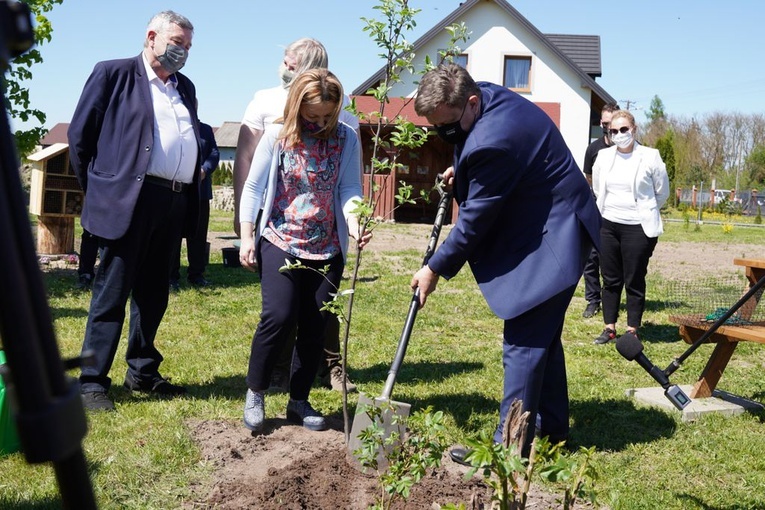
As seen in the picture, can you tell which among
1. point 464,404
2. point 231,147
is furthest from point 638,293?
point 231,147

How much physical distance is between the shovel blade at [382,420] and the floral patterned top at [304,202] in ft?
2.82

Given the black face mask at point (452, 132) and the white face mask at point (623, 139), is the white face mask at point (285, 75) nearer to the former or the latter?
the black face mask at point (452, 132)

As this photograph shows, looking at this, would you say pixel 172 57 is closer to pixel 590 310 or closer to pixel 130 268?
pixel 130 268

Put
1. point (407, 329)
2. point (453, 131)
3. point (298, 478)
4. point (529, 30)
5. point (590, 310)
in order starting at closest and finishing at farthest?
point (298, 478) → point (453, 131) → point (407, 329) → point (590, 310) → point (529, 30)

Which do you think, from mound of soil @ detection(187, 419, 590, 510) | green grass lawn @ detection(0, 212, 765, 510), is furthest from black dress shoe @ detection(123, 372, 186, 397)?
mound of soil @ detection(187, 419, 590, 510)

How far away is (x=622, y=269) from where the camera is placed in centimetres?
716

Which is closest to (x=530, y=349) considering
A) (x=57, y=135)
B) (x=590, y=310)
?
(x=590, y=310)

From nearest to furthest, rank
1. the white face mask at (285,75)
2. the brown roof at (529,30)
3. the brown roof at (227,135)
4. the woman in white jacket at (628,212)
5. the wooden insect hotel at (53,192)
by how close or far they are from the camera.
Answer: the white face mask at (285,75)
the woman in white jacket at (628,212)
the wooden insect hotel at (53,192)
the brown roof at (529,30)
the brown roof at (227,135)

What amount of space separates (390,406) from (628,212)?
14.3 feet

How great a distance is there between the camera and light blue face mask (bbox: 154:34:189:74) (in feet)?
14.4

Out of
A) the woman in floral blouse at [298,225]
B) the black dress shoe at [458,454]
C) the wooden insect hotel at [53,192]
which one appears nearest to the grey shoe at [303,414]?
the woman in floral blouse at [298,225]

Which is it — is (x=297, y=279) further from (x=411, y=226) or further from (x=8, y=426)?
(x=411, y=226)

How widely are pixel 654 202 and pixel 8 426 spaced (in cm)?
547

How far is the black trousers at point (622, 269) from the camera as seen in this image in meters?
6.96
